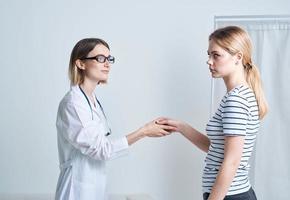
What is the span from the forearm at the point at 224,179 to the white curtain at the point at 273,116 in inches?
32.0

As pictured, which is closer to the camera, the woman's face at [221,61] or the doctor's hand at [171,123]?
the woman's face at [221,61]

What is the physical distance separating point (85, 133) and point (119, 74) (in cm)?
75

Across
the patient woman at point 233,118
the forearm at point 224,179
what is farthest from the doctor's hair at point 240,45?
the forearm at point 224,179

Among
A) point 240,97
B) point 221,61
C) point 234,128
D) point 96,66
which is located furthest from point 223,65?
point 96,66

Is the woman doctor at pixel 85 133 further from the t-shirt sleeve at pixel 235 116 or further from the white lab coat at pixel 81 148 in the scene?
the t-shirt sleeve at pixel 235 116

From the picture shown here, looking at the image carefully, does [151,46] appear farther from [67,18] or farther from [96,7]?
[67,18]

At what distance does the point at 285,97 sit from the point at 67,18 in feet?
4.32

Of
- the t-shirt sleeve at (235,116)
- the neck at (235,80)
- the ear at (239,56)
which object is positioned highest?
the ear at (239,56)

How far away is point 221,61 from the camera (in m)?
1.16

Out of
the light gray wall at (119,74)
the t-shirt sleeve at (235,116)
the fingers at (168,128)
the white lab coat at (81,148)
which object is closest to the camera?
the t-shirt sleeve at (235,116)

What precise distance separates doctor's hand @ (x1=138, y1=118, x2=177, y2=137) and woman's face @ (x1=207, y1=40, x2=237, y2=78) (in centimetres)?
39

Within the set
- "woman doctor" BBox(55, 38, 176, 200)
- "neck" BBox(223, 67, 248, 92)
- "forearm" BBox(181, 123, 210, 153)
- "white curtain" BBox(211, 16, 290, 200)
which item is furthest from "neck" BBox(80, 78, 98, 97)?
"white curtain" BBox(211, 16, 290, 200)

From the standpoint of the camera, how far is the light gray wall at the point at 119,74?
1915mm

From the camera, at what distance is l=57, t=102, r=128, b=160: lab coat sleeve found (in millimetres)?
1233
